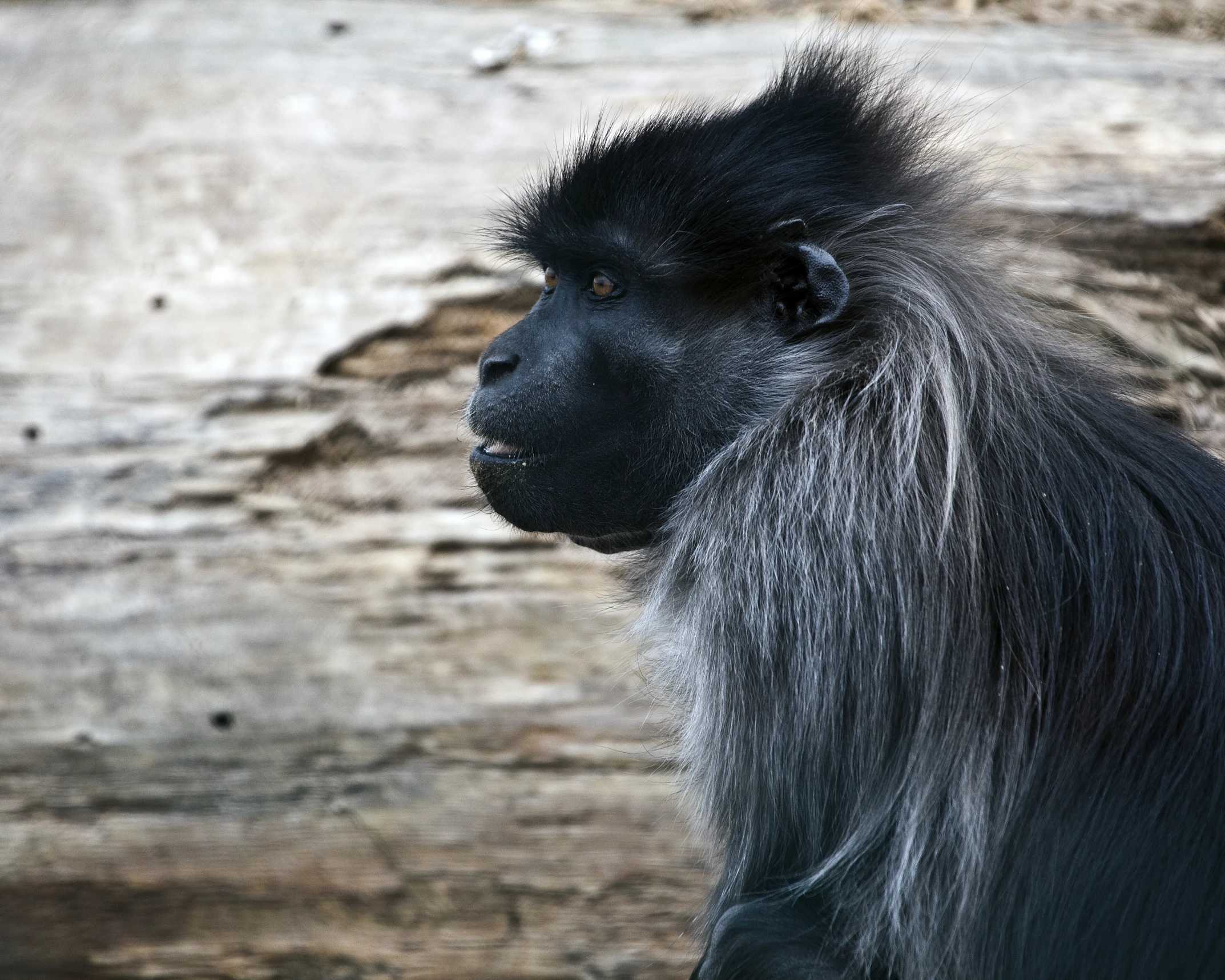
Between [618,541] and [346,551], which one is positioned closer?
[618,541]

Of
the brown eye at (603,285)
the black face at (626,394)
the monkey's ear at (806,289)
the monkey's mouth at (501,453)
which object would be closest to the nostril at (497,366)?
the black face at (626,394)

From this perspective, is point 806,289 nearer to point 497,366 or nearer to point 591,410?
point 591,410

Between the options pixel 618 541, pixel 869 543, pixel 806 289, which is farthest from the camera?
pixel 618 541

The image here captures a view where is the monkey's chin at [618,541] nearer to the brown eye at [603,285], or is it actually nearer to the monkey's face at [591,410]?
the monkey's face at [591,410]

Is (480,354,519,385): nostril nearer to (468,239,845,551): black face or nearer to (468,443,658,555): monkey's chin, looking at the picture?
(468,239,845,551): black face

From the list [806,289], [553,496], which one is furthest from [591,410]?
[806,289]

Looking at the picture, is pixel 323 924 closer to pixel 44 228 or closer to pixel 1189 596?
pixel 44 228

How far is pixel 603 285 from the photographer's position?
339 centimetres

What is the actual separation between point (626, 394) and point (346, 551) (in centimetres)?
195

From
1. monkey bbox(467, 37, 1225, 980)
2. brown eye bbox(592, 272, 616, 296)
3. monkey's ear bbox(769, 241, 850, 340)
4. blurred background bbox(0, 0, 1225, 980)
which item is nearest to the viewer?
monkey bbox(467, 37, 1225, 980)

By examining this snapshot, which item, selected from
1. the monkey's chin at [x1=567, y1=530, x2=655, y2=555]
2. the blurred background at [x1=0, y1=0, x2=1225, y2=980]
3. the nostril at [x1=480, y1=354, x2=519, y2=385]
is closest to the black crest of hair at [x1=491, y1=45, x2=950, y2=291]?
the nostril at [x1=480, y1=354, x2=519, y2=385]

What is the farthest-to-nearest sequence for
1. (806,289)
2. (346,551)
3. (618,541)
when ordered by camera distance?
(346,551), (618,541), (806,289)

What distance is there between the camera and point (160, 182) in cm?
527

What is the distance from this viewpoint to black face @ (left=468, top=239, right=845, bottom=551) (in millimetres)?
3303
